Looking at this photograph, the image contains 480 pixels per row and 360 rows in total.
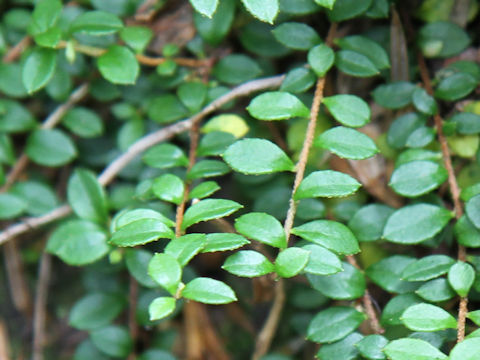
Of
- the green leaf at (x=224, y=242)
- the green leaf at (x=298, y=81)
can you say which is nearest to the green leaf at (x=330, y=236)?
the green leaf at (x=224, y=242)

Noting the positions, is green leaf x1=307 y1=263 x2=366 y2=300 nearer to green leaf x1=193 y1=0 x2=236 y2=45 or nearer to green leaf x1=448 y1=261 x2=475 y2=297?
green leaf x1=448 y1=261 x2=475 y2=297

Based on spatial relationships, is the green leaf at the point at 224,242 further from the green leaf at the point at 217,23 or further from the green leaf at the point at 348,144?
the green leaf at the point at 217,23

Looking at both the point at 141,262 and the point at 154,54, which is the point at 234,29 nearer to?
the point at 154,54

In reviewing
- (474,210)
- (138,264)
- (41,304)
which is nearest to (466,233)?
(474,210)

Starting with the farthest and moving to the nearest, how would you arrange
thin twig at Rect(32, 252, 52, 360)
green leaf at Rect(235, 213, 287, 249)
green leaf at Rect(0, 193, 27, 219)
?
1. thin twig at Rect(32, 252, 52, 360)
2. green leaf at Rect(0, 193, 27, 219)
3. green leaf at Rect(235, 213, 287, 249)

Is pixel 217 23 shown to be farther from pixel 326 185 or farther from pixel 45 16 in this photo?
pixel 326 185

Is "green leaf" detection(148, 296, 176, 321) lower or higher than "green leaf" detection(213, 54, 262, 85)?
lower

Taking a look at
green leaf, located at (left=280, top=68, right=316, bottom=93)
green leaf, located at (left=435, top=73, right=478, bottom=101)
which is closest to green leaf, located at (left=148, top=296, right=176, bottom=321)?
green leaf, located at (left=280, top=68, right=316, bottom=93)
